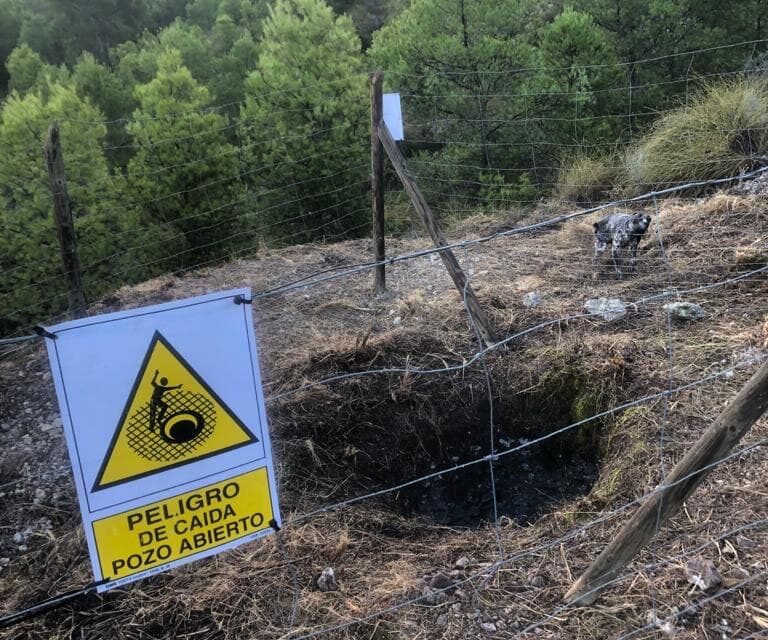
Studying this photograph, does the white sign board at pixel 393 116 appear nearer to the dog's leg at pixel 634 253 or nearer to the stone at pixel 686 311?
the dog's leg at pixel 634 253

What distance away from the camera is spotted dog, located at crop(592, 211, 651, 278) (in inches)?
177

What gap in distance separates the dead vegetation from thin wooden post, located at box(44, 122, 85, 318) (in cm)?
65

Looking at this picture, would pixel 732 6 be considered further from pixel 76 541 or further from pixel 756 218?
pixel 76 541

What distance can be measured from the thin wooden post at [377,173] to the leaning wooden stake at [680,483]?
2463mm

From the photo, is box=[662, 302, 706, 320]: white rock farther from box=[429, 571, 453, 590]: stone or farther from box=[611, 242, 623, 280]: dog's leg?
box=[429, 571, 453, 590]: stone

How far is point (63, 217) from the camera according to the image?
362 centimetres

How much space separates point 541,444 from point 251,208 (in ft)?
17.2

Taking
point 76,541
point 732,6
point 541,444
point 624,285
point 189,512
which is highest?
point 732,6

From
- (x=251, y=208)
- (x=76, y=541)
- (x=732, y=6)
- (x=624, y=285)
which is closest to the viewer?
(x=76, y=541)

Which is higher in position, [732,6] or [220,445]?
[732,6]

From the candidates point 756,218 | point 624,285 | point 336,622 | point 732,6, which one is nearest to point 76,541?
point 336,622

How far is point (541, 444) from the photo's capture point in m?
3.63

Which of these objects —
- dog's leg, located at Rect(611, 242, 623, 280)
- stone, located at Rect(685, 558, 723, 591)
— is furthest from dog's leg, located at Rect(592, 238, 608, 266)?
stone, located at Rect(685, 558, 723, 591)

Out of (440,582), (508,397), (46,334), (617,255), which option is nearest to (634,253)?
(617,255)
